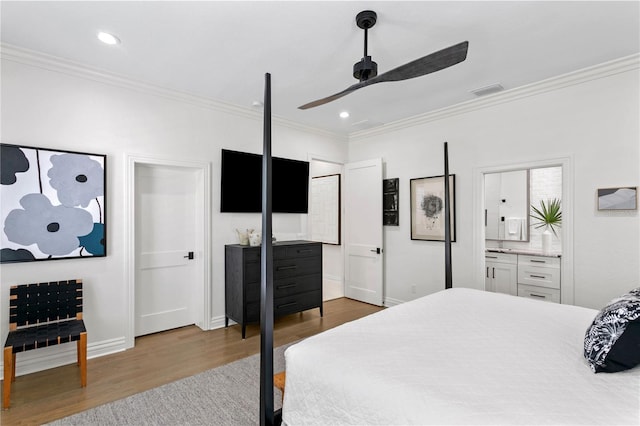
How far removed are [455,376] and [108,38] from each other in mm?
3175

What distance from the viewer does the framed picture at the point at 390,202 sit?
4.65m

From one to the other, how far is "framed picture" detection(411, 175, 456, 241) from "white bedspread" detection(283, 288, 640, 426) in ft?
7.21

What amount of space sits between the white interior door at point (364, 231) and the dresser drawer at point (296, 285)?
3.18ft

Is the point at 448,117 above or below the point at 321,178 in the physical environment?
above

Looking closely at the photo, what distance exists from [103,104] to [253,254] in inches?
82.4

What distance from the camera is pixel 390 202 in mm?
4723

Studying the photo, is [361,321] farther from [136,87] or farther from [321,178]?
[321,178]

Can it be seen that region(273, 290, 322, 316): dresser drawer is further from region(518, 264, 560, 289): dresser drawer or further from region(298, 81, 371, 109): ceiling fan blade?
region(518, 264, 560, 289): dresser drawer

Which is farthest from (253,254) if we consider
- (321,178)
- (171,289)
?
(321,178)

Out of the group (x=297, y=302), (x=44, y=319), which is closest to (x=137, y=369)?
(x=44, y=319)

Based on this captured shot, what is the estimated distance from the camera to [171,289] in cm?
373

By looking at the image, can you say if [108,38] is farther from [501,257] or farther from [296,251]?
[501,257]

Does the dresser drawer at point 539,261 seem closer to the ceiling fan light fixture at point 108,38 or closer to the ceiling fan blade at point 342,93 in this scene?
the ceiling fan blade at point 342,93

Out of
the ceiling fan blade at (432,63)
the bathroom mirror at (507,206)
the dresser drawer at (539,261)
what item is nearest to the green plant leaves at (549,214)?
the bathroom mirror at (507,206)
